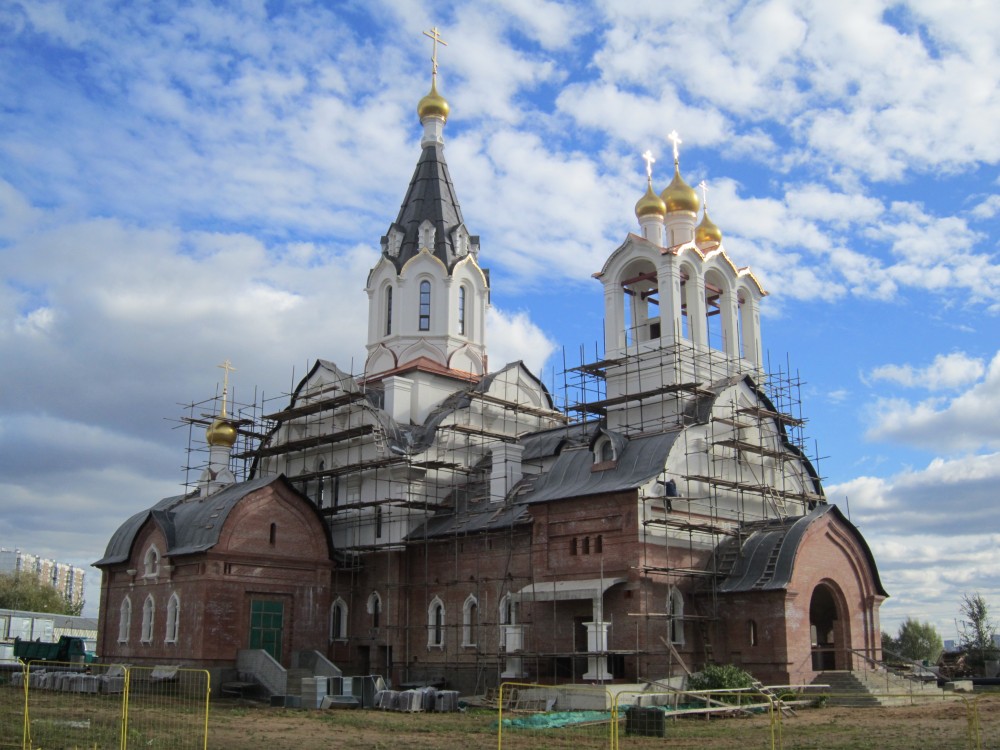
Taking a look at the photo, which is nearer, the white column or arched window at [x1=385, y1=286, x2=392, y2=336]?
the white column

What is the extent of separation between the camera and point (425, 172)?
36156 mm

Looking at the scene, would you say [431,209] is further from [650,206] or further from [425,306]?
[650,206]

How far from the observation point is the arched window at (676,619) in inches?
941

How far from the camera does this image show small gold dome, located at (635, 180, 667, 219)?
29.4 m

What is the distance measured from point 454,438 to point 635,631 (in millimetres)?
9624

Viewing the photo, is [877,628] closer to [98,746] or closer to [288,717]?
[288,717]

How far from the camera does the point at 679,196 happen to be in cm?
2989

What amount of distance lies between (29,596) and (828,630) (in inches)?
1944

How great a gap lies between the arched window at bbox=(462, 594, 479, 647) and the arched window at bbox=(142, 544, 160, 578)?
8620mm

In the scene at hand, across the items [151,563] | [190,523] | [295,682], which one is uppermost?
[190,523]

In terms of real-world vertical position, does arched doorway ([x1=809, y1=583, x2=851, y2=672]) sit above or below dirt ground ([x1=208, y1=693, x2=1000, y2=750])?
above

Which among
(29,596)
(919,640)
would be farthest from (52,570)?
(919,640)

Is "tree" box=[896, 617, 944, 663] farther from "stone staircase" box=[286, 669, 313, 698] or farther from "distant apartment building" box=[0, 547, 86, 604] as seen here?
"distant apartment building" box=[0, 547, 86, 604]

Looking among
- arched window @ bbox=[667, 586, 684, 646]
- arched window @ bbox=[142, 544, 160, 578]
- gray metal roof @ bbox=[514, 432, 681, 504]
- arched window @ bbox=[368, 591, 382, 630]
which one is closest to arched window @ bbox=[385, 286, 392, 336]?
arched window @ bbox=[368, 591, 382, 630]
